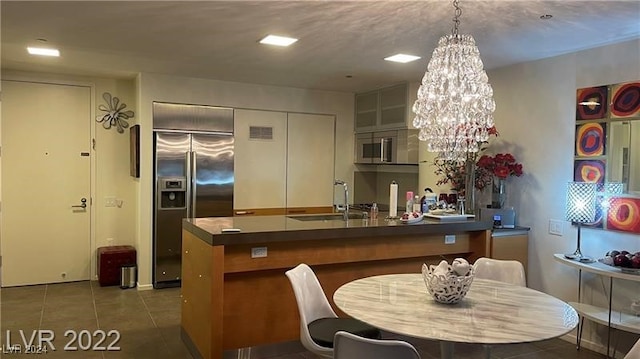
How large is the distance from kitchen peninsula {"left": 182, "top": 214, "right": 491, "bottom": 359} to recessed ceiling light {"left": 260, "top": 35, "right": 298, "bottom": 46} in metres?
1.52

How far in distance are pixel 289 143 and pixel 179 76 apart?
169cm

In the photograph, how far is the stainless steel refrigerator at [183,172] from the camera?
18.6ft

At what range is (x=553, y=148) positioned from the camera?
171 inches

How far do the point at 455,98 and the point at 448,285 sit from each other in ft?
4.45

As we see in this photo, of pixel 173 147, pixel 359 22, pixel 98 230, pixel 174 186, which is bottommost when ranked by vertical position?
pixel 98 230

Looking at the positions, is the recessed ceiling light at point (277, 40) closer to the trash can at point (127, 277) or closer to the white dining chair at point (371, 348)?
the white dining chair at point (371, 348)

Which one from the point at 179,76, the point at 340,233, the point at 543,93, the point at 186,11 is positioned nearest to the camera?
the point at 186,11

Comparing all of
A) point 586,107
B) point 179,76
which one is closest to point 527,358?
point 586,107

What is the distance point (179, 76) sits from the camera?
5.70 meters

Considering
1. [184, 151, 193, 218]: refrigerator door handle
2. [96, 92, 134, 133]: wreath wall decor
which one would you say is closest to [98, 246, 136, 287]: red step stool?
[184, 151, 193, 218]: refrigerator door handle

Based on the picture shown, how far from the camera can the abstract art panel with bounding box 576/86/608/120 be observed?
3934 mm

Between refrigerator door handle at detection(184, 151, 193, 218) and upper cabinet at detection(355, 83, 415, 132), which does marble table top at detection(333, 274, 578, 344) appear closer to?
upper cabinet at detection(355, 83, 415, 132)

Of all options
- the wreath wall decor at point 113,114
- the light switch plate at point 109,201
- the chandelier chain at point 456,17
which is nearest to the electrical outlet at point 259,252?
the chandelier chain at point 456,17

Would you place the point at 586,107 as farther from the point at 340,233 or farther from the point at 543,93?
the point at 340,233
